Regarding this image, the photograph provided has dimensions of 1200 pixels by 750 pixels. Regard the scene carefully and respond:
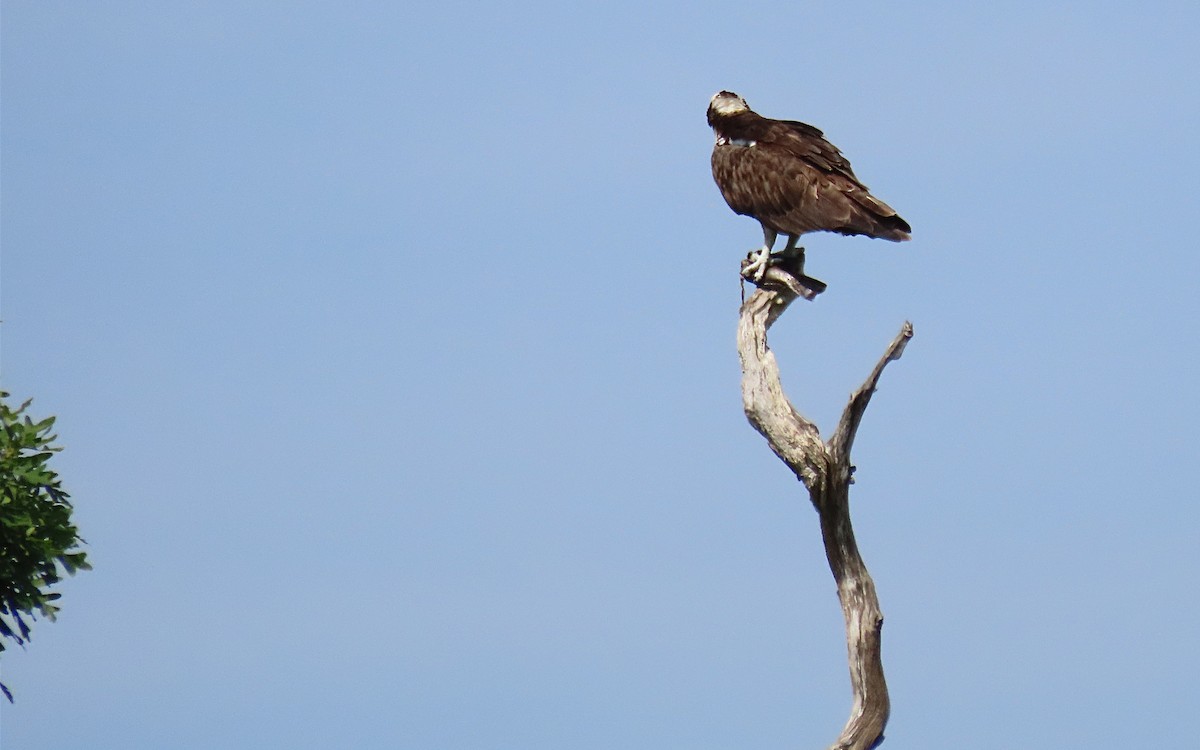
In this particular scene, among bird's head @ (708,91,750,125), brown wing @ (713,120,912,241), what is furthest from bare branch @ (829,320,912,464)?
bird's head @ (708,91,750,125)

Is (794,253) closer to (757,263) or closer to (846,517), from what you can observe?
(757,263)

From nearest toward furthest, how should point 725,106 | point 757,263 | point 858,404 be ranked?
point 858,404, point 757,263, point 725,106

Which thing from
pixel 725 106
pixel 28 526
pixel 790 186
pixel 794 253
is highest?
pixel 725 106

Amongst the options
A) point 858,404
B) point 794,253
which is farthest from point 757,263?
point 858,404

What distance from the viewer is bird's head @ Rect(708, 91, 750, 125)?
1561 cm

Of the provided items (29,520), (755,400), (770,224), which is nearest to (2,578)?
(29,520)

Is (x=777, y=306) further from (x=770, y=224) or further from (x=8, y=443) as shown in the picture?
(x=8, y=443)

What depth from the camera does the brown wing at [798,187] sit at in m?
13.4

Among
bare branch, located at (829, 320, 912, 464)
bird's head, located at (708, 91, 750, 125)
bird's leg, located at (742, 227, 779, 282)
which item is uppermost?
bird's head, located at (708, 91, 750, 125)

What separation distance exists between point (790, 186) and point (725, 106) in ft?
6.66

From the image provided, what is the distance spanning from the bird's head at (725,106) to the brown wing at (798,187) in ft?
1.49

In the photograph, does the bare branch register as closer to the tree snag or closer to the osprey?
the tree snag

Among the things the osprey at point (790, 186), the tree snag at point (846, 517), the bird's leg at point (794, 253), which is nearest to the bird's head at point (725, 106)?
the osprey at point (790, 186)

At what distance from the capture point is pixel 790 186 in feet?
46.0
